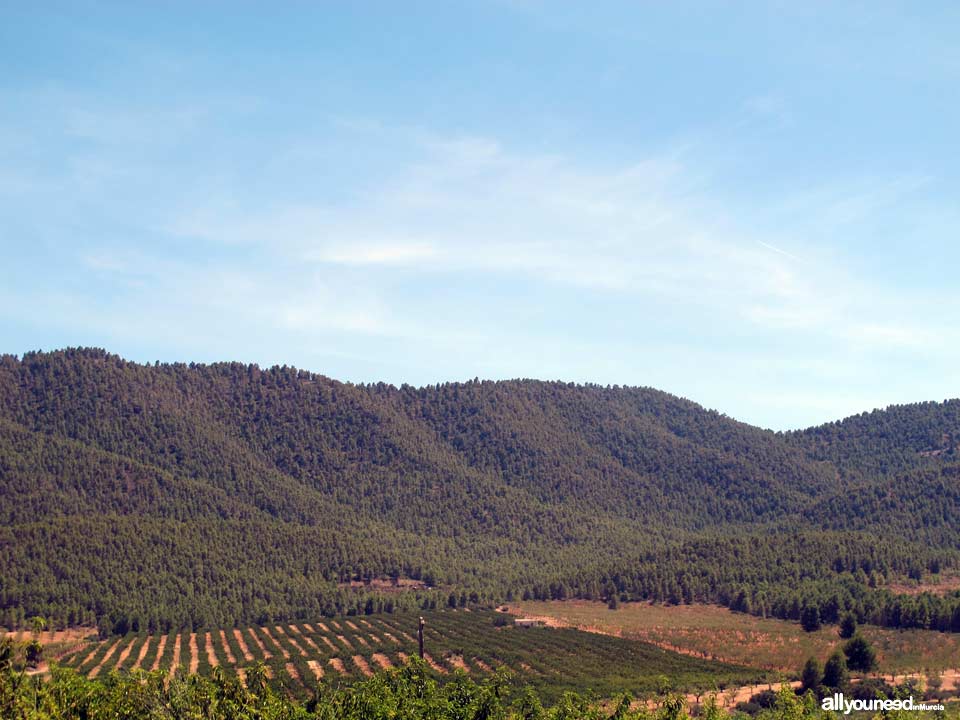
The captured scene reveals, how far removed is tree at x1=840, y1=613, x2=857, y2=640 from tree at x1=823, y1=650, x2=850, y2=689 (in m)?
31.6

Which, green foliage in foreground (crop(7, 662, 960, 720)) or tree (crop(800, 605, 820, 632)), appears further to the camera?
tree (crop(800, 605, 820, 632))

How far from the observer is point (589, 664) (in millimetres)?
104938

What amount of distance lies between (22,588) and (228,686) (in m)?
109

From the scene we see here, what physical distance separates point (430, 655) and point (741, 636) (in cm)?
4034

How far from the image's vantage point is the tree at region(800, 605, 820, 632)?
128 meters

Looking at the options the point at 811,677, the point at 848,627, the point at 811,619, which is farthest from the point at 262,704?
the point at 811,619

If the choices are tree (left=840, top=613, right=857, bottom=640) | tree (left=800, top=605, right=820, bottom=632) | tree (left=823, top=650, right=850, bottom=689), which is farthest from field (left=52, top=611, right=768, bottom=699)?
tree (left=800, top=605, right=820, bottom=632)

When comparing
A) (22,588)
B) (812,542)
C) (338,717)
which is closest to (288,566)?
(22,588)

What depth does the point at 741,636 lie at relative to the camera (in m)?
124

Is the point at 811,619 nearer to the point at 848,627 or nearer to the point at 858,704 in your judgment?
the point at 848,627

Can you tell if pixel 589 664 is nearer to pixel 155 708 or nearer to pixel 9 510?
pixel 155 708

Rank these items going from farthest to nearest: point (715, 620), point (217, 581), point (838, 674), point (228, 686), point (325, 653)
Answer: point (217, 581) → point (715, 620) → point (325, 653) → point (838, 674) → point (228, 686)

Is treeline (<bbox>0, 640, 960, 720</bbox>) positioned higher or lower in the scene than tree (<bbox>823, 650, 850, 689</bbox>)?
higher

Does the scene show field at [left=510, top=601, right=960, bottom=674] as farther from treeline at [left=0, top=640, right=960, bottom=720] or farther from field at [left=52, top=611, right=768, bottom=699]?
treeline at [left=0, top=640, right=960, bottom=720]
